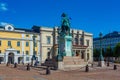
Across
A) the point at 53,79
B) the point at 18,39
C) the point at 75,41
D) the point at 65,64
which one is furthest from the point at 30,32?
the point at 53,79

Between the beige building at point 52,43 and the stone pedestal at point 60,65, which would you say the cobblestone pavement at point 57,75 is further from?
the beige building at point 52,43

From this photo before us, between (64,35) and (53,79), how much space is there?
19.2 m

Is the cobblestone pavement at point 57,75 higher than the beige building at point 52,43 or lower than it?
lower

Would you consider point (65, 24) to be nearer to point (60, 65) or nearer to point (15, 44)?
point (60, 65)

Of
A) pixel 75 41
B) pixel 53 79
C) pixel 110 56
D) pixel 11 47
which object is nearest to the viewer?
pixel 53 79

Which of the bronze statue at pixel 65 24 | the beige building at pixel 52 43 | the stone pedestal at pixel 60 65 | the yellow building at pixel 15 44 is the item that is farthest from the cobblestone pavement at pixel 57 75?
the beige building at pixel 52 43

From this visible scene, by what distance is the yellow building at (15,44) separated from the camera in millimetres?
68838

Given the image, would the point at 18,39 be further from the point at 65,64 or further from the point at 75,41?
the point at 65,64

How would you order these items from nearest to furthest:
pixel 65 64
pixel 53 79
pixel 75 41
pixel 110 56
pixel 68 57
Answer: pixel 53 79 < pixel 65 64 < pixel 68 57 < pixel 75 41 < pixel 110 56

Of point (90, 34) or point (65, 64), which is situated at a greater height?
point (90, 34)

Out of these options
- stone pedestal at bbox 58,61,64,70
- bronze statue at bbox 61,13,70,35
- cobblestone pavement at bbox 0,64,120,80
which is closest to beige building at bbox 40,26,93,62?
bronze statue at bbox 61,13,70,35

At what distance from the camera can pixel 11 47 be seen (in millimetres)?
70688

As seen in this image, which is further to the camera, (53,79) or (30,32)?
(30,32)

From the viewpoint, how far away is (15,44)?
71.8 m
